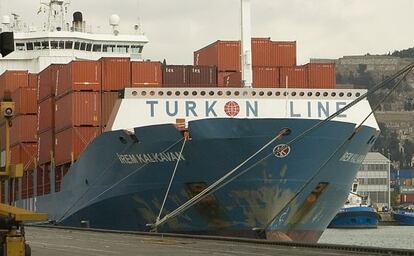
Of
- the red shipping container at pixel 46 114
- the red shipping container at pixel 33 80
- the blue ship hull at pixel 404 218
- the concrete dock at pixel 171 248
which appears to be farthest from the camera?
the blue ship hull at pixel 404 218

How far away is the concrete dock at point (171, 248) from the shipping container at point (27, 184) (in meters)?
16.7

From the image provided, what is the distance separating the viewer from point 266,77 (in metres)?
31.9

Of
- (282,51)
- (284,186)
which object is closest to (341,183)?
(284,186)

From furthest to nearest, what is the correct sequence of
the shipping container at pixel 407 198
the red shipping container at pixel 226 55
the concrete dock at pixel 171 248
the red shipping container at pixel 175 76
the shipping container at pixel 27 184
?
1. the shipping container at pixel 407 198
2. the shipping container at pixel 27 184
3. the red shipping container at pixel 226 55
4. the red shipping container at pixel 175 76
5. the concrete dock at pixel 171 248

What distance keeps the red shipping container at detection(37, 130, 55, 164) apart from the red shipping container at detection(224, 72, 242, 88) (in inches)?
307

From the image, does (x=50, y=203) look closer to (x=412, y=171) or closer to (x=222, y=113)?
(x=222, y=113)

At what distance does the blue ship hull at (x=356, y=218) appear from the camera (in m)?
74.8

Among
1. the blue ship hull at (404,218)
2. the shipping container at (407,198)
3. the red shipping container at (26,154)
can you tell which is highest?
the red shipping container at (26,154)

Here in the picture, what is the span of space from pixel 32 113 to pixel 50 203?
425 centimetres

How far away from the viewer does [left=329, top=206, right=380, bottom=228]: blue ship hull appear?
245ft

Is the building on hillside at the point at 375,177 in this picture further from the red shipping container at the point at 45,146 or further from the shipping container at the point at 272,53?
the shipping container at the point at 272,53

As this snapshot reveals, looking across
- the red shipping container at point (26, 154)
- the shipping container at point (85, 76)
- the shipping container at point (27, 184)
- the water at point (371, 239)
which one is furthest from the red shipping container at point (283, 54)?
the shipping container at point (27, 184)

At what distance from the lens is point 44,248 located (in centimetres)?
1997

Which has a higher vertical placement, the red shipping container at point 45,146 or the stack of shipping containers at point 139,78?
the stack of shipping containers at point 139,78
